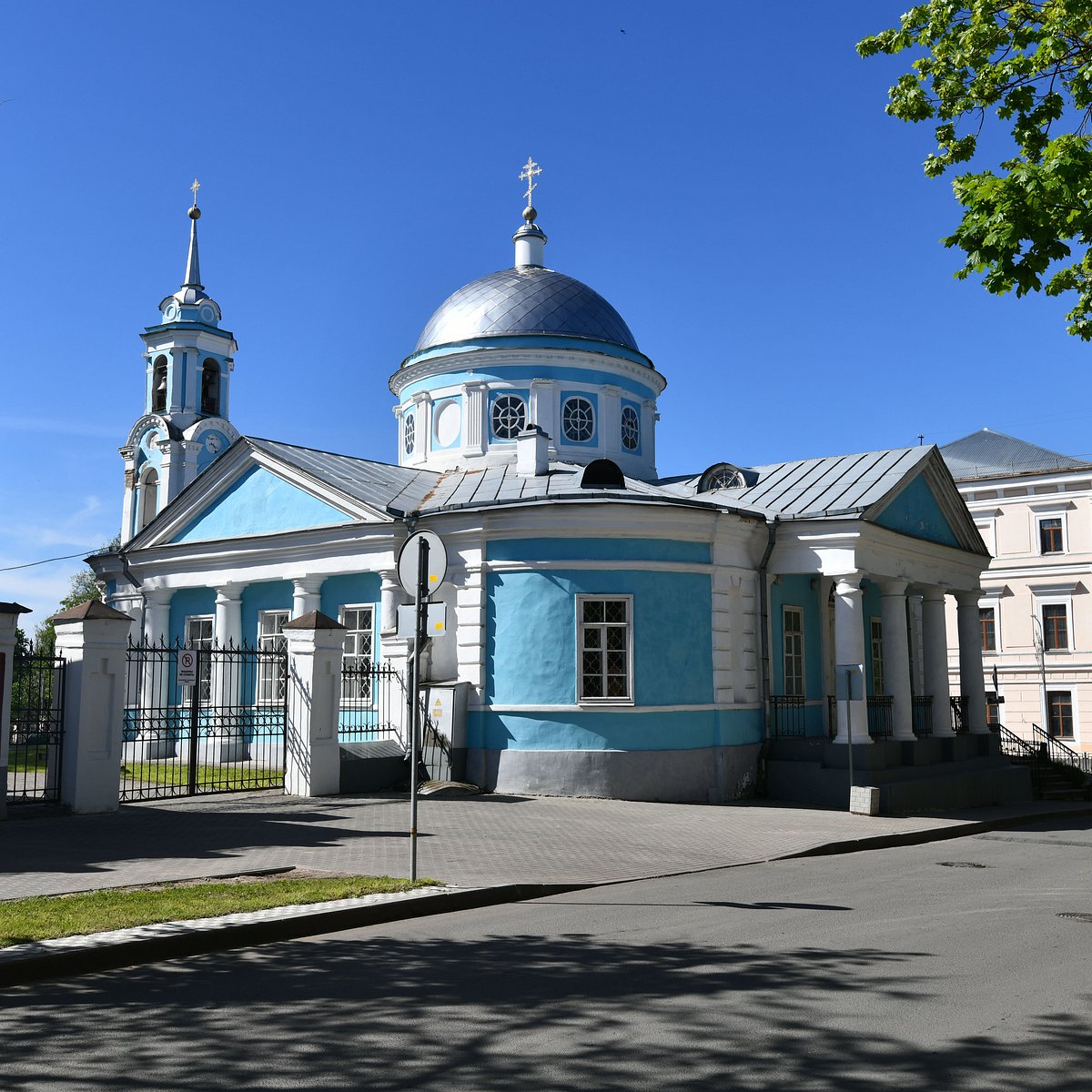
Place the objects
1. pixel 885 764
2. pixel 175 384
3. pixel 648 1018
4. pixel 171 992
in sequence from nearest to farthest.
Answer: pixel 648 1018 < pixel 171 992 < pixel 885 764 < pixel 175 384

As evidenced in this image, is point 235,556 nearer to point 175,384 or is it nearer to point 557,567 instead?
point 557,567

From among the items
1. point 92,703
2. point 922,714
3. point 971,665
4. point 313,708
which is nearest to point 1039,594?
point 971,665

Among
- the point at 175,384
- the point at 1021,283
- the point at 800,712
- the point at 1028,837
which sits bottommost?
the point at 1028,837

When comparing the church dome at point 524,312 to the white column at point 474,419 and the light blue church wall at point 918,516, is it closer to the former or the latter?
the white column at point 474,419

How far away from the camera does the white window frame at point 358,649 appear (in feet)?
68.1

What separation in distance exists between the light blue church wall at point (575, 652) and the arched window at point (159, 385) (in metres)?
19.2

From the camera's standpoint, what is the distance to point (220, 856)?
36.3ft

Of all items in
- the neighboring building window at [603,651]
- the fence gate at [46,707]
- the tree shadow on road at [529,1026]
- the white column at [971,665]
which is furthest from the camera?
the white column at [971,665]

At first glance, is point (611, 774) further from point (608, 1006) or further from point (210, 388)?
point (210, 388)

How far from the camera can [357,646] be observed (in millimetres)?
21312

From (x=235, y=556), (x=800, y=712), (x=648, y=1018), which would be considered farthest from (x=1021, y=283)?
(x=235, y=556)

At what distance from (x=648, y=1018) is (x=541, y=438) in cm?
1766

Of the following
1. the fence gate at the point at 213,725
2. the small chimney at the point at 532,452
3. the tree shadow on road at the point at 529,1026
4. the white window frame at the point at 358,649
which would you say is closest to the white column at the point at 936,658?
the small chimney at the point at 532,452

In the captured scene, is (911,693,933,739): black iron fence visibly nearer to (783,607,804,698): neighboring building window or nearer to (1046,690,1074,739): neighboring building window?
(783,607,804,698): neighboring building window
